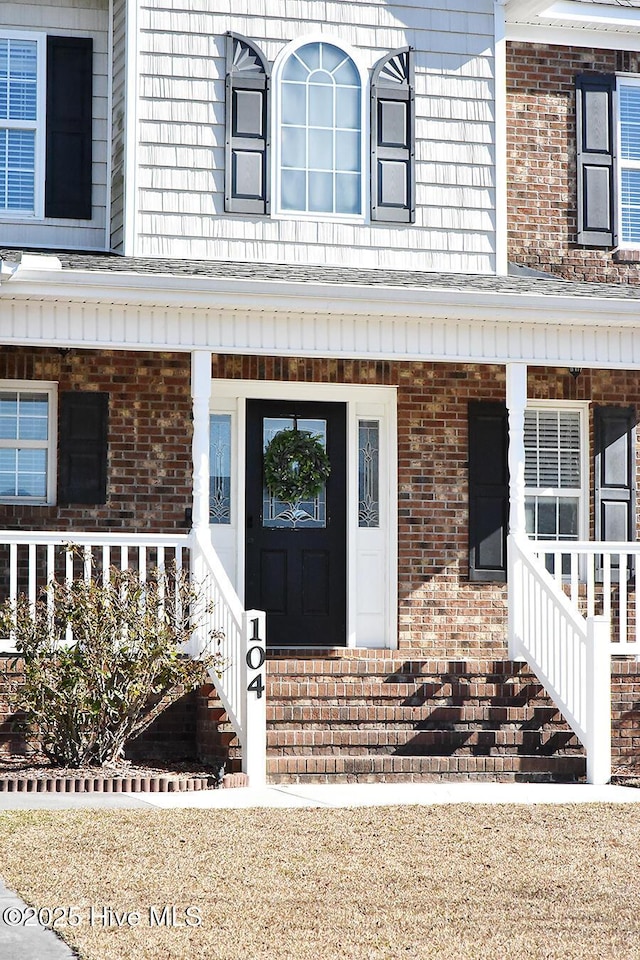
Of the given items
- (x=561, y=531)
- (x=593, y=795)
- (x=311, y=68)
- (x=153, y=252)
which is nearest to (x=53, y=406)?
(x=153, y=252)

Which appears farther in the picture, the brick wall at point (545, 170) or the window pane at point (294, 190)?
the brick wall at point (545, 170)

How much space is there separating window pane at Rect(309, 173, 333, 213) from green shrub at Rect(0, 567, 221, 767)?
4.06 meters

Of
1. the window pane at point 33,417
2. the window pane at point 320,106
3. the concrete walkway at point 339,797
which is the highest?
the window pane at point 320,106

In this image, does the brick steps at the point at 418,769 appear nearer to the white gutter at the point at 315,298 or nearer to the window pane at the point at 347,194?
the white gutter at the point at 315,298

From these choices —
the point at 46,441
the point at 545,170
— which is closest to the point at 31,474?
the point at 46,441

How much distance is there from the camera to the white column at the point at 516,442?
11.3 metres

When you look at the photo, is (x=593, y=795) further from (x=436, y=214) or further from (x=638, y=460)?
(x=436, y=214)

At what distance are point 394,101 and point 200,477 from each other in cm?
414

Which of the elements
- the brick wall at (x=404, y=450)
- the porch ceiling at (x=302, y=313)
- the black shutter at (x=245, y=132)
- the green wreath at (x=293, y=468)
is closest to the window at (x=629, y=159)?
the brick wall at (x=404, y=450)

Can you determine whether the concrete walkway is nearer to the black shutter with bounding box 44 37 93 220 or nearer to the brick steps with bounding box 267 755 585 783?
the brick steps with bounding box 267 755 585 783

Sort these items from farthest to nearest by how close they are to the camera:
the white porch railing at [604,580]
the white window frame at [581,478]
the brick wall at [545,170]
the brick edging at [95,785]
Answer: the brick wall at [545,170], the white window frame at [581,478], the white porch railing at [604,580], the brick edging at [95,785]

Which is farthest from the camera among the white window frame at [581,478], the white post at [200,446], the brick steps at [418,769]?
the white window frame at [581,478]

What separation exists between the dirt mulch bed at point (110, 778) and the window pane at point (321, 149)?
17.7 ft

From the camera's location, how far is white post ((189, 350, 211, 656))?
10.6 m
